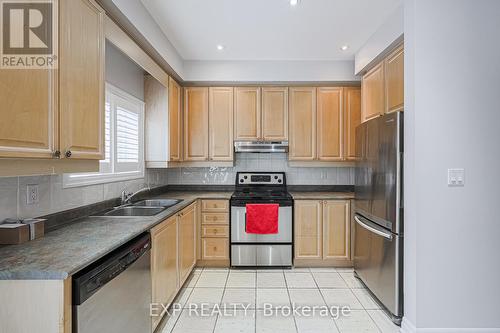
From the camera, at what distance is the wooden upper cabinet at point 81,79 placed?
1.48m

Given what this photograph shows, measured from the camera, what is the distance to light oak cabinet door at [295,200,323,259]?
367 cm

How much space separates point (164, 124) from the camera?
346cm

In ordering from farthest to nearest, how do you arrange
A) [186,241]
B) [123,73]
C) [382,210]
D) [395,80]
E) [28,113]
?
[186,241]
[123,73]
[395,80]
[382,210]
[28,113]

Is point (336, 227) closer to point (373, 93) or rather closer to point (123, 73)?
point (373, 93)

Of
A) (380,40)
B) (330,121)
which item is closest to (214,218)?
(330,121)

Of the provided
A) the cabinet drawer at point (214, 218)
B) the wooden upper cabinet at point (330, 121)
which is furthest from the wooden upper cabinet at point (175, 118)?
the wooden upper cabinet at point (330, 121)

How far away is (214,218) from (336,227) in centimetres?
158

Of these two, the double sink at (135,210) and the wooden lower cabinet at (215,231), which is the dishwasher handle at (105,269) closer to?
the double sink at (135,210)

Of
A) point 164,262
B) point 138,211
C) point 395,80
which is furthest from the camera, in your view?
point 138,211

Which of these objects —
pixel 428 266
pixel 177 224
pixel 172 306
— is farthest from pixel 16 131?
pixel 428 266

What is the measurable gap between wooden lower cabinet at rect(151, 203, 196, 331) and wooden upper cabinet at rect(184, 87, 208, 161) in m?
0.92

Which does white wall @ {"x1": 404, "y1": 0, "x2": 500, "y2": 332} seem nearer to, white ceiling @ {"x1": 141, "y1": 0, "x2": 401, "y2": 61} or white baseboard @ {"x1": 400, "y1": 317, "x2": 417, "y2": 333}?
white baseboard @ {"x1": 400, "y1": 317, "x2": 417, "y2": 333}

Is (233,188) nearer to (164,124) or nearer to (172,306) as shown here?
(164,124)

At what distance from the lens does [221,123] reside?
398 centimetres
